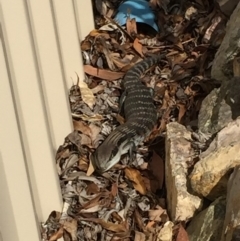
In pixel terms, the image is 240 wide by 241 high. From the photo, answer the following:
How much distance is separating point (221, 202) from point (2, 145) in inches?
49.2

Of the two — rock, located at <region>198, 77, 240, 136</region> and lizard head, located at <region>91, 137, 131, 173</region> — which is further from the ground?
rock, located at <region>198, 77, 240, 136</region>

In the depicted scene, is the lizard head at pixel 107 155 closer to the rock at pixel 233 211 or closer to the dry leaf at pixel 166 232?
the dry leaf at pixel 166 232

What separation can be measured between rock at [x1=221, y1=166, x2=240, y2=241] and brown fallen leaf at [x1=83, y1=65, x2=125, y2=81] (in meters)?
2.59

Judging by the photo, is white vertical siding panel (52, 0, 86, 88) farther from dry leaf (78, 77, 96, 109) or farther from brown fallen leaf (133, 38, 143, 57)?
brown fallen leaf (133, 38, 143, 57)

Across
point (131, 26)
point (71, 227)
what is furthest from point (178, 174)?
point (131, 26)

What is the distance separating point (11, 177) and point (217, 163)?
115 centimetres

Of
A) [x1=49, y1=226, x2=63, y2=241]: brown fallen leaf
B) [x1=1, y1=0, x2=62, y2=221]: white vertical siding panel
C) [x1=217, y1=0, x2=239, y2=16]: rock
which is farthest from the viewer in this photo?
[x1=217, y1=0, x2=239, y2=16]: rock

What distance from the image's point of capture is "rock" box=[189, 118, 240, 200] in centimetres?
370

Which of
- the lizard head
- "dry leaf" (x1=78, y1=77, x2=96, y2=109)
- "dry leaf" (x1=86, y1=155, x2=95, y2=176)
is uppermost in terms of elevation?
"dry leaf" (x1=78, y1=77, x2=96, y2=109)

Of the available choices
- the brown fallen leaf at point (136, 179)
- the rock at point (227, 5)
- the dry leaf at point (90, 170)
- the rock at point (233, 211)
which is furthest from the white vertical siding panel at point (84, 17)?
the rock at point (233, 211)

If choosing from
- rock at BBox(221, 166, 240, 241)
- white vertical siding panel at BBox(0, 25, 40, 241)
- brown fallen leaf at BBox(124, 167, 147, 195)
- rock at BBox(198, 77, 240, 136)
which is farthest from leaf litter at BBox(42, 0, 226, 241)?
rock at BBox(221, 166, 240, 241)

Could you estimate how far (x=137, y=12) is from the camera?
6637 millimetres

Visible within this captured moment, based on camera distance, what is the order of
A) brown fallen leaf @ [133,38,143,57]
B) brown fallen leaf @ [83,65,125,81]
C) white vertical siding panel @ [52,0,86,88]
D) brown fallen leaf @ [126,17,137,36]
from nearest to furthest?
white vertical siding panel @ [52,0,86,88], brown fallen leaf @ [83,65,125,81], brown fallen leaf @ [133,38,143,57], brown fallen leaf @ [126,17,137,36]

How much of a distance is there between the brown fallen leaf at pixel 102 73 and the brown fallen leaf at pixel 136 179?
1.27 metres
